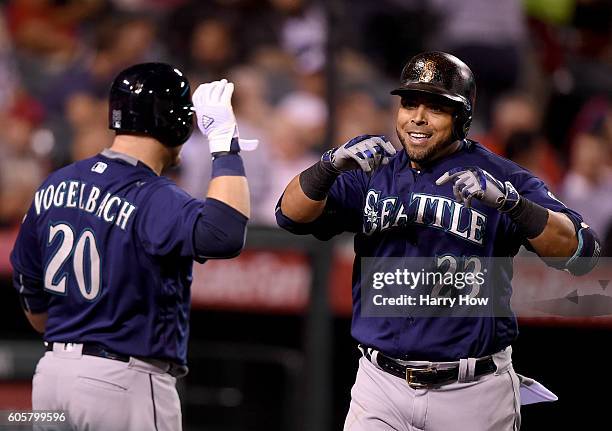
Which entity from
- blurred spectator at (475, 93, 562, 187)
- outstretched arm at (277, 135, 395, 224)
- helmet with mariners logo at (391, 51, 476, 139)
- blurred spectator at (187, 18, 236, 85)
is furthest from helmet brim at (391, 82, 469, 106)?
blurred spectator at (187, 18, 236, 85)

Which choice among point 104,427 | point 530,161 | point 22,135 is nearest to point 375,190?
point 104,427

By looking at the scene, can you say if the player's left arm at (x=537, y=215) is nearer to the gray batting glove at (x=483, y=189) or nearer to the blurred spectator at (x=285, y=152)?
the gray batting glove at (x=483, y=189)

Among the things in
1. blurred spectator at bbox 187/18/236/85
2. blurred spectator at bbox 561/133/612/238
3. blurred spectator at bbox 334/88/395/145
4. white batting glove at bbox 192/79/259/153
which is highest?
blurred spectator at bbox 187/18/236/85

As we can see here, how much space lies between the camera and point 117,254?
3328 millimetres

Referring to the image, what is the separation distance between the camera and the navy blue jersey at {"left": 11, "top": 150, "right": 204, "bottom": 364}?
10.8 ft

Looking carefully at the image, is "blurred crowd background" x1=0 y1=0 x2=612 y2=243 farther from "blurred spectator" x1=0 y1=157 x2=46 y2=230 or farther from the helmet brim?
the helmet brim

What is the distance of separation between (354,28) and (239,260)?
1621 millimetres

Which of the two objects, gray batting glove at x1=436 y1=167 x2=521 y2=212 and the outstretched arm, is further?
the outstretched arm

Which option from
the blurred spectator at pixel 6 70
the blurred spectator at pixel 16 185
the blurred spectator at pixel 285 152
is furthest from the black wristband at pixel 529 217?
the blurred spectator at pixel 6 70

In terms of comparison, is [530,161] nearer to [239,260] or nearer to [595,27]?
[595,27]

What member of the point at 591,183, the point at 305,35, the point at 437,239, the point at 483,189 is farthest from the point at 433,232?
the point at 305,35

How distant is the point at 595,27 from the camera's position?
6.60 meters

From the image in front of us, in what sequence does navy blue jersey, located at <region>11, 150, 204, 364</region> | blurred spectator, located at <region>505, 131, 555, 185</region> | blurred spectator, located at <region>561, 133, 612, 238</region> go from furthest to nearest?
1. blurred spectator, located at <region>505, 131, 555, 185</region>
2. blurred spectator, located at <region>561, 133, 612, 238</region>
3. navy blue jersey, located at <region>11, 150, 204, 364</region>

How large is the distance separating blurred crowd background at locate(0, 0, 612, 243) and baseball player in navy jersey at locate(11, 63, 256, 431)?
8.79 ft
